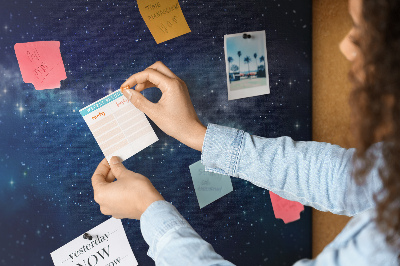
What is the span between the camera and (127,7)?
763 mm

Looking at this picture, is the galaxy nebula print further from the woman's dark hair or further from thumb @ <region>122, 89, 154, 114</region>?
the woman's dark hair

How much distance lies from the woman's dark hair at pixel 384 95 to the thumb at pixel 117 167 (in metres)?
0.46

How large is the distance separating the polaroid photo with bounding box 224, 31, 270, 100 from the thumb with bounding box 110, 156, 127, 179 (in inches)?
12.6

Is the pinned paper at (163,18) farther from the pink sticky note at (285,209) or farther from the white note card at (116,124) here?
the pink sticky note at (285,209)

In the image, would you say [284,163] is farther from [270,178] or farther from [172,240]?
[172,240]

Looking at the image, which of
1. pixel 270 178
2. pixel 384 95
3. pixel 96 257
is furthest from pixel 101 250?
pixel 384 95

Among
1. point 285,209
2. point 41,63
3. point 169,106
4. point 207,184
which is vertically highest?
point 41,63

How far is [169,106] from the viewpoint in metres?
0.73

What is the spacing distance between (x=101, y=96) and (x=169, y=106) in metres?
0.15

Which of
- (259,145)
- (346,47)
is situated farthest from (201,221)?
(346,47)

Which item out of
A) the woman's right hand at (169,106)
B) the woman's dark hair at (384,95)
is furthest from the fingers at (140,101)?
the woman's dark hair at (384,95)

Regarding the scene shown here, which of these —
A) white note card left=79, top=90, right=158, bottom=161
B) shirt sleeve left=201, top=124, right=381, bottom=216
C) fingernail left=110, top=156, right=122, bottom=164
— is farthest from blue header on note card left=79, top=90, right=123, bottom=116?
shirt sleeve left=201, top=124, right=381, bottom=216

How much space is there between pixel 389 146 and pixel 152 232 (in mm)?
368

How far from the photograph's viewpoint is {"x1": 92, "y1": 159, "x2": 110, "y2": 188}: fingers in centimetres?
74
